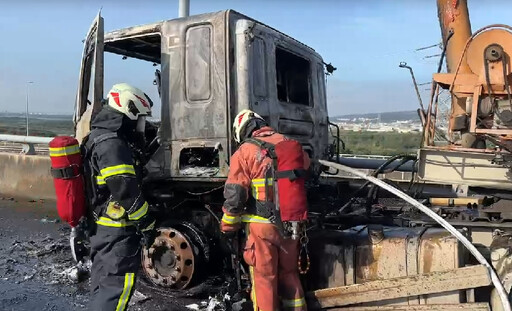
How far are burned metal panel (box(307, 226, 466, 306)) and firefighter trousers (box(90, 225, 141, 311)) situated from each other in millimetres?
1555

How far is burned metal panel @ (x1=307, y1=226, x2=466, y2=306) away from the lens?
3654mm

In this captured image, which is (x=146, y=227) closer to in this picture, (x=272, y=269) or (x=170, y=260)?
(x=272, y=269)

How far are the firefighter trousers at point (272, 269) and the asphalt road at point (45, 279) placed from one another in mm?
1090

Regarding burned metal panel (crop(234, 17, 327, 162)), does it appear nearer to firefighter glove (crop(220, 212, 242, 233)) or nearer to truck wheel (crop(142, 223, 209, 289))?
firefighter glove (crop(220, 212, 242, 233))

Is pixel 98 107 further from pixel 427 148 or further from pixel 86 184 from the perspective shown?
Answer: pixel 427 148

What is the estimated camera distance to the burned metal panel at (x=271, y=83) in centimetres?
445

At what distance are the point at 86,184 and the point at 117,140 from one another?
50cm

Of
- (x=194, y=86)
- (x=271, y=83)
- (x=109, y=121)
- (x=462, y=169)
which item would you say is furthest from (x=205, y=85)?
(x=462, y=169)

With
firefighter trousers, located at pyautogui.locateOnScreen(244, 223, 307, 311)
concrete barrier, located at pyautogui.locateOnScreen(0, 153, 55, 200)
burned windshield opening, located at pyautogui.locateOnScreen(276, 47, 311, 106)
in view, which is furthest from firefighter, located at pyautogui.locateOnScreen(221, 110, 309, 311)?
concrete barrier, located at pyautogui.locateOnScreen(0, 153, 55, 200)

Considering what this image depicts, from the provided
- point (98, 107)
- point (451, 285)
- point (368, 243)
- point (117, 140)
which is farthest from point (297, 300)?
point (98, 107)

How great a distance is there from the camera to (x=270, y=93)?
187 inches

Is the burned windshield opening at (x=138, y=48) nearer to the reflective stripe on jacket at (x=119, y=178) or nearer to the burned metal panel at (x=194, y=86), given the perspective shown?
the burned metal panel at (x=194, y=86)

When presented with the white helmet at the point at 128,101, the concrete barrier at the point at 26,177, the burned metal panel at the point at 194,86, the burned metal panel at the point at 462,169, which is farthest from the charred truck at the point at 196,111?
the concrete barrier at the point at 26,177

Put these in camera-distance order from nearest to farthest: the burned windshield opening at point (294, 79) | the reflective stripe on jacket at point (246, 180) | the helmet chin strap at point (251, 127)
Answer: the reflective stripe on jacket at point (246, 180)
the helmet chin strap at point (251, 127)
the burned windshield opening at point (294, 79)
